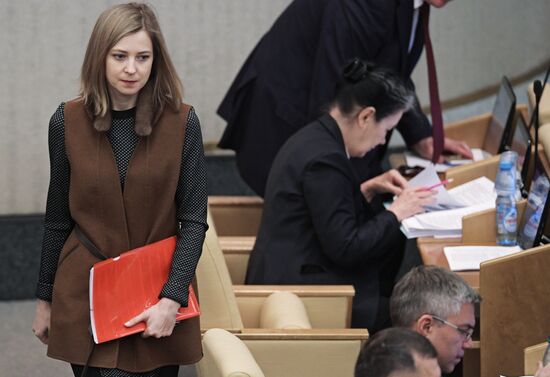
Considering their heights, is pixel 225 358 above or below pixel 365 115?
below

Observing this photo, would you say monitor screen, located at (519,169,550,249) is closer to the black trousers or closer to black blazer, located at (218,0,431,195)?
black blazer, located at (218,0,431,195)

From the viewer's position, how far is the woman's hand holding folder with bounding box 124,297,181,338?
104 inches

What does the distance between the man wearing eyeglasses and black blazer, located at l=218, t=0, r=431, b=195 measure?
59.2 inches

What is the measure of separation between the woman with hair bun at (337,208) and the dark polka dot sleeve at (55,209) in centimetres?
122

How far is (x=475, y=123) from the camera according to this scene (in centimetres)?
521

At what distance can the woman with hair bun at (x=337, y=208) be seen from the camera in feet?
12.5

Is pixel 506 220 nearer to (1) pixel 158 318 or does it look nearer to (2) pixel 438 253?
(2) pixel 438 253

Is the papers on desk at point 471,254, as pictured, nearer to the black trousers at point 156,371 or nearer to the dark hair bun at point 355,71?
the dark hair bun at point 355,71

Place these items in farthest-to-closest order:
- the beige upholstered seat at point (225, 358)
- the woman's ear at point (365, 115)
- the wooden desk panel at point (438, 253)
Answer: the woman's ear at point (365, 115) < the wooden desk panel at point (438, 253) < the beige upholstered seat at point (225, 358)

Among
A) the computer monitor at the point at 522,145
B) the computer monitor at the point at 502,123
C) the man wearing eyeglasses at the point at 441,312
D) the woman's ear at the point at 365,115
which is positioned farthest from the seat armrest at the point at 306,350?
the computer monitor at the point at 502,123

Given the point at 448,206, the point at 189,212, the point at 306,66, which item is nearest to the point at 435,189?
the point at 448,206

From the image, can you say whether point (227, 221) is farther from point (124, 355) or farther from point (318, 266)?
point (124, 355)

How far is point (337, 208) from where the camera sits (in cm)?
379

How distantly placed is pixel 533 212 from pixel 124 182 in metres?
1.60
